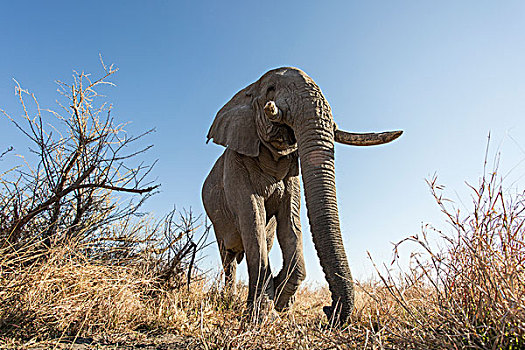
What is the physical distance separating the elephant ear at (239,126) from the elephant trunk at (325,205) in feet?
2.48

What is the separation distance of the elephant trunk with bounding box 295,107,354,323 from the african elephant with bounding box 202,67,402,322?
0.01 m

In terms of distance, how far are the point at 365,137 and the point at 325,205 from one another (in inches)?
56.7

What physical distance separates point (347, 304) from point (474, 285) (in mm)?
1620


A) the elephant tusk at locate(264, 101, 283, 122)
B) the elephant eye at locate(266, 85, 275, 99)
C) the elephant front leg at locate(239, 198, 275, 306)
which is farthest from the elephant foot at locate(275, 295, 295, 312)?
the elephant eye at locate(266, 85, 275, 99)

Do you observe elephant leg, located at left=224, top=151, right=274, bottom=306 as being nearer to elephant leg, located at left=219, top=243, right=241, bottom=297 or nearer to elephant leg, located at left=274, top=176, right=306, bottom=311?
elephant leg, located at left=274, top=176, right=306, bottom=311

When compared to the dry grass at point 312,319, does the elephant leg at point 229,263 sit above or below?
above

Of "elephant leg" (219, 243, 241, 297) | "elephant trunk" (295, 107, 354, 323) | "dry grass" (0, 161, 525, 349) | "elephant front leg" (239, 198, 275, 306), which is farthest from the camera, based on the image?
"elephant leg" (219, 243, 241, 297)

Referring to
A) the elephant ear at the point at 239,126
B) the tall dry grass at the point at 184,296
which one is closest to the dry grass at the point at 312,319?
the tall dry grass at the point at 184,296

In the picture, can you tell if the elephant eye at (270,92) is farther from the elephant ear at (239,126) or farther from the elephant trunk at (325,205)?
the elephant trunk at (325,205)

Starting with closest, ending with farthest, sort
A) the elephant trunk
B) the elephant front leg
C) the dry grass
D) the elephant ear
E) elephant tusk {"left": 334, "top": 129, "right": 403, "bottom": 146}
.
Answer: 1. the dry grass
2. the elephant trunk
3. the elephant front leg
4. elephant tusk {"left": 334, "top": 129, "right": 403, "bottom": 146}
5. the elephant ear

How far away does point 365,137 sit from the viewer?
208 inches

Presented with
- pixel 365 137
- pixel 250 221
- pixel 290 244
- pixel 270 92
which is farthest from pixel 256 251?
pixel 270 92

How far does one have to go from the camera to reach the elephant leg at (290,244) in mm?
5121

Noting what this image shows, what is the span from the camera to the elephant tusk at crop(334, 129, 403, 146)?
5113 millimetres
